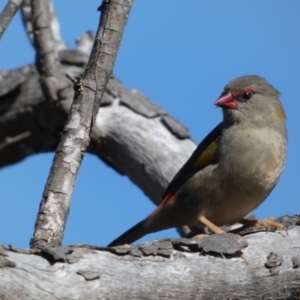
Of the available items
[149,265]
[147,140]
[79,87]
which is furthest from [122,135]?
[149,265]

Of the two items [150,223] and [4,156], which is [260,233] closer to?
[150,223]

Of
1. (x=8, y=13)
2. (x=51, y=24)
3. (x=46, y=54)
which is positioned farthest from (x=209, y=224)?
(x=51, y=24)

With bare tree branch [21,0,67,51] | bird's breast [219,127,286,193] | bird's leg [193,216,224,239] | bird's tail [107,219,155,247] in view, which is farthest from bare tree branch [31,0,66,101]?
bird's leg [193,216,224,239]

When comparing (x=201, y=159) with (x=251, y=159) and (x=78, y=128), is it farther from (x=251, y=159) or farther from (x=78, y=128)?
(x=78, y=128)

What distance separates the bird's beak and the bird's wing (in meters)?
0.20

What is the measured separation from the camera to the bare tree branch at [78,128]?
4395 mm

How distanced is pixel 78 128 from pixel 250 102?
2151 mm

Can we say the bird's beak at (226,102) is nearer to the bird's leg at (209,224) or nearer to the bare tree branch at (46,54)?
the bird's leg at (209,224)

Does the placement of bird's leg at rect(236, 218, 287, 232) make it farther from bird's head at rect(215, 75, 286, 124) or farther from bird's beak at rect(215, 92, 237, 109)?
bird's beak at rect(215, 92, 237, 109)

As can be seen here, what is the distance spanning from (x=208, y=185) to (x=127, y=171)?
2.56m

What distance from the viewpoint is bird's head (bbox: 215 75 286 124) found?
20.3 feet

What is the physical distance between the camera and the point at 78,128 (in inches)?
181

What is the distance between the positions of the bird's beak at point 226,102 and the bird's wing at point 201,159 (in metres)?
0.20

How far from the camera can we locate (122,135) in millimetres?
8172
